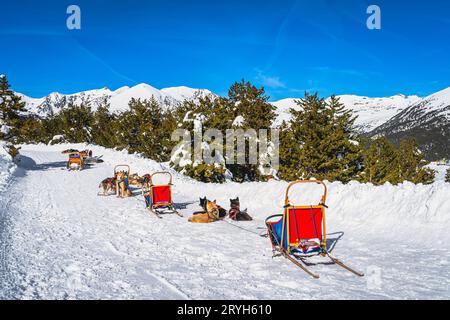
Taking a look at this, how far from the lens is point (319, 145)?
33375 mm

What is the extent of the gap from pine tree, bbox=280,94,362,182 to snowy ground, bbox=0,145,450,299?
18906 millimetres

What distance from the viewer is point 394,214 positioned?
1043 centimetres

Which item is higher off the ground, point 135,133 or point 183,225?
point 135,133

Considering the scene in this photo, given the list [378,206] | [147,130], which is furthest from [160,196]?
[147,130]

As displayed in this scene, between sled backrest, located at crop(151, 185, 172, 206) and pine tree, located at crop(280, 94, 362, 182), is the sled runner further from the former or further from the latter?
sled backrest, located at crop(151, 185, 172, 206)

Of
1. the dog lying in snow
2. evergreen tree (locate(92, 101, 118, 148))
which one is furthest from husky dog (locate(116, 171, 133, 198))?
evergreen tree (locate(92, 101, 118, 148))

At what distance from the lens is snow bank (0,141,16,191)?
18.8 m

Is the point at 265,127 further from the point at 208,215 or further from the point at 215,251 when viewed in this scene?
the point at 215,251

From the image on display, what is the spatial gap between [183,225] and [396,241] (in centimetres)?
659

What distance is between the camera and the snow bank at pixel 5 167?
18834 millimetres

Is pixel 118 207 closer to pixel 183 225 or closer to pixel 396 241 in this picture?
pixel 183 225

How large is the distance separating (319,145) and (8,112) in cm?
2780

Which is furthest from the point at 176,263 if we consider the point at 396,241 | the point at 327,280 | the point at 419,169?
the point at 419,169

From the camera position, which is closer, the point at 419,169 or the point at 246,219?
the point at 246,219
